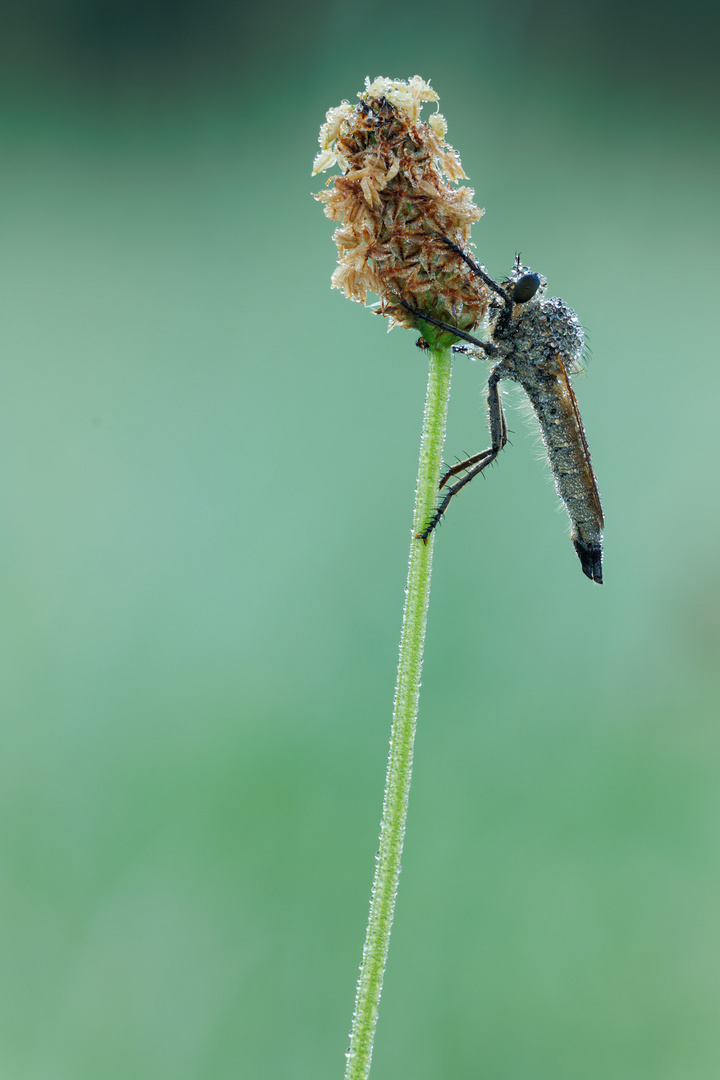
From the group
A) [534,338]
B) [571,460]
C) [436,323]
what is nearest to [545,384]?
[534,338]

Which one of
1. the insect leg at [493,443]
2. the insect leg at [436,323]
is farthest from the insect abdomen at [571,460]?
the insect leg at [436,323]

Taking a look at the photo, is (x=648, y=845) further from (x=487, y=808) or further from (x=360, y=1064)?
(x=360, y=1064)

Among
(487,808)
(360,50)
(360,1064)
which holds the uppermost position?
(360,50)

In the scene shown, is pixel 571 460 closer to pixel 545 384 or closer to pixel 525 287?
pixel 545 384

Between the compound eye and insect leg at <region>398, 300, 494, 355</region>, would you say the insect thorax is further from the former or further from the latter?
insect leg at <region>398, 300, 494, 355</region>

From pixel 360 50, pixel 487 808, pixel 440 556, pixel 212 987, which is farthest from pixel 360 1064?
pixel 360 50

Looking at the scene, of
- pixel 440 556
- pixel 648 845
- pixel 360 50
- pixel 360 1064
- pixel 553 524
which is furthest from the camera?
pixel 360 50
